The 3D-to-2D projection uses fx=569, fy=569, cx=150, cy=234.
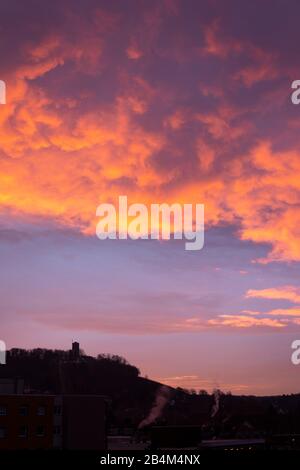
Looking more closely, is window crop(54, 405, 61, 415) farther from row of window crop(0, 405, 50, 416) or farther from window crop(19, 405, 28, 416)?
window crop(19, 405, 28, 416)

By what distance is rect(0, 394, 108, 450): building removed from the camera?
9544 cm

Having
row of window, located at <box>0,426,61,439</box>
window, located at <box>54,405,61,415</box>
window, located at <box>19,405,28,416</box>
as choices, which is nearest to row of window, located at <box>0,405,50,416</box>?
window, located at <box>19,405,28,416</box>

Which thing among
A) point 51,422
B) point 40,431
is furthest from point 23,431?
point 51,422

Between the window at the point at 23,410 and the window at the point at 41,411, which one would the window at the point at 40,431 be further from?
the window at the point at 23,410

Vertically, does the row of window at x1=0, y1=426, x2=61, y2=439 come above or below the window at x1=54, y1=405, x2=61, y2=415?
below

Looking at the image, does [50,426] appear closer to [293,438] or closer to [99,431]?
[99,431]

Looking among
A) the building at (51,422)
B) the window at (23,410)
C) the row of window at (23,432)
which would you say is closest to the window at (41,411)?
the building at (51,422)

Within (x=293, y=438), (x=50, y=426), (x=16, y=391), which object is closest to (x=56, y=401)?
(x=50, y=426)

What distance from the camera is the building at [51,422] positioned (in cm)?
9544

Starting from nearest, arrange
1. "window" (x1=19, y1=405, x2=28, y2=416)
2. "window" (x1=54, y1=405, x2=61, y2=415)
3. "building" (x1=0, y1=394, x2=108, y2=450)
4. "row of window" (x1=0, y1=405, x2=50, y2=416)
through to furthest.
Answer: "row of window" (x1=0, y1=405, x2=50, y2=416) < "building" (x1=0, y1=394, x2=108, y2=450) < "window" (x1=19, y1=405, x2=28, y2=416) < "window" (x1=54, y1=405, x2=61, y2=415)

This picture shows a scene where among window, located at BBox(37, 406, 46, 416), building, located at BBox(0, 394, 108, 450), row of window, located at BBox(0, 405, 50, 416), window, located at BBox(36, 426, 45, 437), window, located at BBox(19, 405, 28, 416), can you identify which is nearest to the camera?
row of window, located at BBox(0, 405, 50, 416)

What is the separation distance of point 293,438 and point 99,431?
2424 inches

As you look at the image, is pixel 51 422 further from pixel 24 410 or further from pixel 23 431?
pixel 24 410
